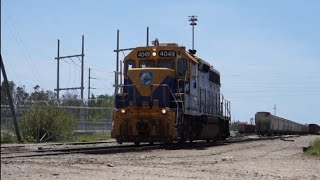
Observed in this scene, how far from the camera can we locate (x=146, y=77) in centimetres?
1973

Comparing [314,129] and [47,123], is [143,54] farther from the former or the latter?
[314,129]

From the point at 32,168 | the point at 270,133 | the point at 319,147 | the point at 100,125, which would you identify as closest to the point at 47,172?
the point at 32,168

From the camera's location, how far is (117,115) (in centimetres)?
1888

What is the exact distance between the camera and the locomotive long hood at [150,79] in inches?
769

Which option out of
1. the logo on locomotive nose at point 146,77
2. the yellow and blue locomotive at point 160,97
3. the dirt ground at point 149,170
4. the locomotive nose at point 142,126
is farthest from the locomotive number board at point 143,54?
the dirt ground at point 149,170

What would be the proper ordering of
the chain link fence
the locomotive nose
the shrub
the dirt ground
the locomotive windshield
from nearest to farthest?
the dirt ground, the locomotive nose, the locomotive windshield, the shrub, the chain link fence

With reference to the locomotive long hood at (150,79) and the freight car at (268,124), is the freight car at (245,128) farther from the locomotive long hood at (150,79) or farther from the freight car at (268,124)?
the locomotive long hood at (150,79)

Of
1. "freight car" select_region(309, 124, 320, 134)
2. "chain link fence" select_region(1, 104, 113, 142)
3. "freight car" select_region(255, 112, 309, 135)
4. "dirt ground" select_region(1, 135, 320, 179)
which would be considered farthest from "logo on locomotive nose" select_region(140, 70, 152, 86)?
"freight car" select_region(309, 124, 320, 134)

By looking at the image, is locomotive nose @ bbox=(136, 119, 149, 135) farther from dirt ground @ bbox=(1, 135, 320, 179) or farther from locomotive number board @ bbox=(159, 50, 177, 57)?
dirt ground @ bbox=(1, 135, 320, 179)

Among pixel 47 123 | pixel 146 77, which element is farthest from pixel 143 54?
pixel 47 123

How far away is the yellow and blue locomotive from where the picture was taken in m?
18.5

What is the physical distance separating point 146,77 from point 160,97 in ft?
3.43

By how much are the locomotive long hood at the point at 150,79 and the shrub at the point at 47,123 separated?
→ 31.1ft

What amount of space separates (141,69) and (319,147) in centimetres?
821
